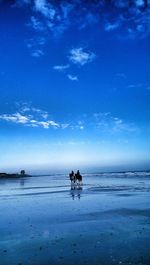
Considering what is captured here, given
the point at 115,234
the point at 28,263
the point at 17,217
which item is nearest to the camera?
the point at 28,263

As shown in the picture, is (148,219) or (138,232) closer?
(138,232)

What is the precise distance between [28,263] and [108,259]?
2.70 meters

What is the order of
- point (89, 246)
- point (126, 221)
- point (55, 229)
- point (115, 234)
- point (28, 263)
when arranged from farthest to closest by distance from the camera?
point (126, 221) → point (55, 229) → point (115, 234) → point (89, 246) → point (28, 263)

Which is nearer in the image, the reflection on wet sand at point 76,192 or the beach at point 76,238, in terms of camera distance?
the beach at point 76,238

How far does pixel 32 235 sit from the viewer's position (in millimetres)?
14391

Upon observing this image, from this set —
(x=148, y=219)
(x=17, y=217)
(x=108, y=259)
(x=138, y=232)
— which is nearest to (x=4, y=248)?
(x=108, y=259)

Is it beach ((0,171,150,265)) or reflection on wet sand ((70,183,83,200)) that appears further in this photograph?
reflection on wet sand ((70,183,83,200))

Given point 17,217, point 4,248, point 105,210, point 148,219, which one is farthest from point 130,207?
point 4,248

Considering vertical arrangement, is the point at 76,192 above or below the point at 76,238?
above

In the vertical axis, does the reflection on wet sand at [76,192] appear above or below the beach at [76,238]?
above

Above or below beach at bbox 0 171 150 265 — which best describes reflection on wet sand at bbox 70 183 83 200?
above

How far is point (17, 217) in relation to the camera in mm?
19625

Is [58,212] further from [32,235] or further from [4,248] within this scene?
[4,248]

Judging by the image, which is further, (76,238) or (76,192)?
(76,192)
